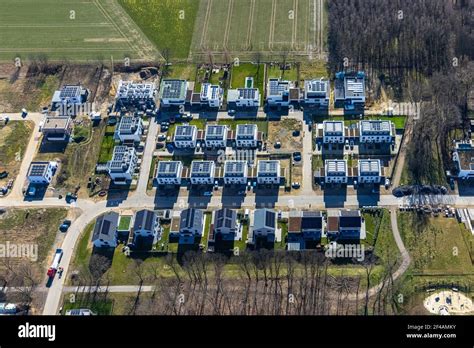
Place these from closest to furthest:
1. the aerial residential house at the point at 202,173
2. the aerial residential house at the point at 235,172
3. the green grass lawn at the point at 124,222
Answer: the green grass lawn at the point at 124,222
the aerial residential house at the point at 235,172
the aerial residential house at the point at 202,173

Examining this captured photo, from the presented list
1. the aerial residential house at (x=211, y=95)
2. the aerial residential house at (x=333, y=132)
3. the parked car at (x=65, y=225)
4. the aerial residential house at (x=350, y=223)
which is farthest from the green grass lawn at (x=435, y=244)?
the parked car at (x=65, y=225)

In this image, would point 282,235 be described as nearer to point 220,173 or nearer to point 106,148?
point 220,173

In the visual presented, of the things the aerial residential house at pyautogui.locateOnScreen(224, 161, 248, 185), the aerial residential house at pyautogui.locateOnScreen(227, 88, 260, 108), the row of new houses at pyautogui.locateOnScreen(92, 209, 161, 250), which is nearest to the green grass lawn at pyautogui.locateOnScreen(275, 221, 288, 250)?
the aerial residential house at pyautogui.locateOnScreen(224, 161, 248, 185)

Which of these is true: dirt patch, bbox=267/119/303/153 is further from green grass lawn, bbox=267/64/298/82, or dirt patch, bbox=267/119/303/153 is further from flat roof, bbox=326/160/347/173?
green grass lawn, bbox=267/64/298/82

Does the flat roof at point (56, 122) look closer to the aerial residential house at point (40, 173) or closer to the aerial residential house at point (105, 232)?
the aerial residential house at point (40, 173)

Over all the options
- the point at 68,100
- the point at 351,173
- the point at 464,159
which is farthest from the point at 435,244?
the point at 68,100

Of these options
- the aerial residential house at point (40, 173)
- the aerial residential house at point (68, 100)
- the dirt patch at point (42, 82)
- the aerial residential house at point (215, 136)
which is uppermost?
the dirt patch at point (42, 82)
